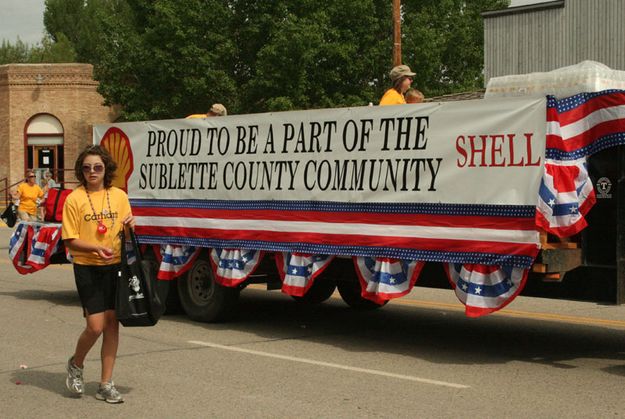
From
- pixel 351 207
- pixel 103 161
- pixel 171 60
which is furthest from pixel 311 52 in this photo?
pixel 103 161

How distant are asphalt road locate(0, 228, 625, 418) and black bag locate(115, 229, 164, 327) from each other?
65cm

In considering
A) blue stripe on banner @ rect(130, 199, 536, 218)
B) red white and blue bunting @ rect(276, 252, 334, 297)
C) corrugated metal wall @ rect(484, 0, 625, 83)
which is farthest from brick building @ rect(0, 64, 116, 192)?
red white and blue bunting @ rect(276, 252, 334, 297)

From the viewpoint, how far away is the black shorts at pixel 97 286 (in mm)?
6934

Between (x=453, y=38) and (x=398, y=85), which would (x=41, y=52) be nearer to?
(x=453, y=38)

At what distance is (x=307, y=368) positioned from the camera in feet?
27.6

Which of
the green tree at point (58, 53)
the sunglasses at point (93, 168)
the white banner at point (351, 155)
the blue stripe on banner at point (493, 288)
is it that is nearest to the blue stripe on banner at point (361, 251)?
the blue stripe on banner at point (493, 288)

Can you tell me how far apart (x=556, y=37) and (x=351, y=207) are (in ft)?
71.0

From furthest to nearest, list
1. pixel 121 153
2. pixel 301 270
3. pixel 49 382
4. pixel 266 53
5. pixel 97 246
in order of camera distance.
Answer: pixel 266 53 → pixel 121 153 → pixel 301 270 → pixel 49 382 → pixel 97 246

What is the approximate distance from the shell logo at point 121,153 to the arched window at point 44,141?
36.9m

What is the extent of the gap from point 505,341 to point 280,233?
2517 millimetres

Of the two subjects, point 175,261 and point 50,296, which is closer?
point 175,261

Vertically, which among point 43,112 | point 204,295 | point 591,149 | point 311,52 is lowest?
point 204,295

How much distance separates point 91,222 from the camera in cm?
695

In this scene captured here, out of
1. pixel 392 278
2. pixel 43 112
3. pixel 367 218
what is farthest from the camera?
pixel 43 112
